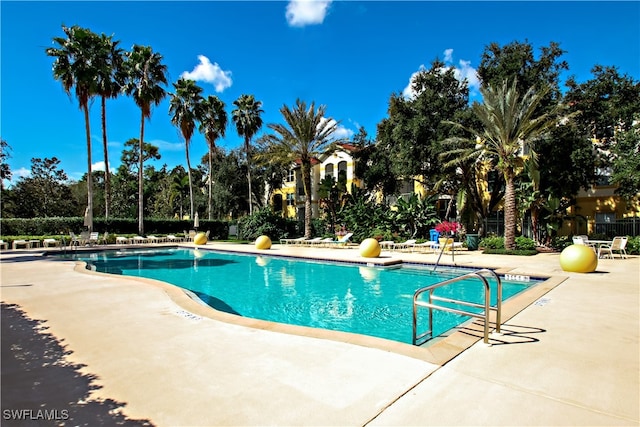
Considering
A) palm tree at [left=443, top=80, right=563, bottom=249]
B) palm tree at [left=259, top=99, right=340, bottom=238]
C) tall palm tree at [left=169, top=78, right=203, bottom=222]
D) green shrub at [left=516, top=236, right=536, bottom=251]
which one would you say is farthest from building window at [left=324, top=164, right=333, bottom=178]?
green shrub at [left=516, top=236, right=536, bottom=251]

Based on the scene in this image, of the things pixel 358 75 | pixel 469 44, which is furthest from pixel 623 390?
pixel 469 44

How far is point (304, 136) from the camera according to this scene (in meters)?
25.5

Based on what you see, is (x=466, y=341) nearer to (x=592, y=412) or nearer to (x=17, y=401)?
(x=592, y=412)

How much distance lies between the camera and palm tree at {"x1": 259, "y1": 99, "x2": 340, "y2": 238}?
25219mm

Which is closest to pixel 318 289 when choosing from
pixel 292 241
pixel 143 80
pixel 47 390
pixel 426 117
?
pixel 47 390

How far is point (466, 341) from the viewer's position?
15.6 feet

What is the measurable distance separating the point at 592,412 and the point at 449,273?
33.7ft

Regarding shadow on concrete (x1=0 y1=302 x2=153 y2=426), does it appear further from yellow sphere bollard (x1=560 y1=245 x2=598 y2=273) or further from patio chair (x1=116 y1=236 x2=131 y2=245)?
patio chair (x1=116 y1=236 x2=131 y2=245)

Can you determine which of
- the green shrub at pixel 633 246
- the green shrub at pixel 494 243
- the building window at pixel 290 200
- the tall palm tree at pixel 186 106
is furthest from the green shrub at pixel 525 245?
the building window at pixel 290 200

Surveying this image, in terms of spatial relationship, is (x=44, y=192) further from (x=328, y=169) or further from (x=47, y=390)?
(x=47, y=390)

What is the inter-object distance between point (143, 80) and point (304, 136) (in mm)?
13464

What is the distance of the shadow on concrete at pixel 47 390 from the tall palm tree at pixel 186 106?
29417 mm

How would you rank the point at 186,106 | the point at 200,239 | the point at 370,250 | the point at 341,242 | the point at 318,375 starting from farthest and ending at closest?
the point at 186,106 < the point at 200,239 < the point at 341,242 < the point at 370,250 < the point at 318,375

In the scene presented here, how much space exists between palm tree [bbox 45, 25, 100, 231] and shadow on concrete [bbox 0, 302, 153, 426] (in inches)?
875
